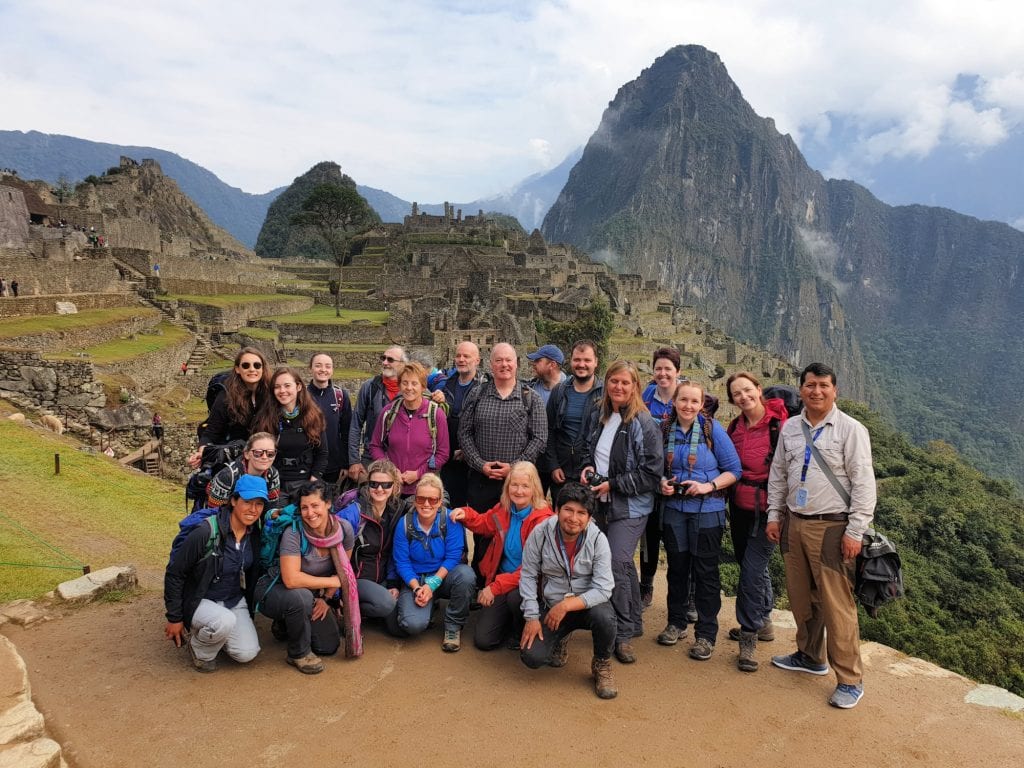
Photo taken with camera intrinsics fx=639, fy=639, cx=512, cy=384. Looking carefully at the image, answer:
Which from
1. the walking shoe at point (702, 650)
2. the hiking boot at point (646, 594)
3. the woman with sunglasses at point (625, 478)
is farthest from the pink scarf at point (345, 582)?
the hiking boot at point (646, 594)

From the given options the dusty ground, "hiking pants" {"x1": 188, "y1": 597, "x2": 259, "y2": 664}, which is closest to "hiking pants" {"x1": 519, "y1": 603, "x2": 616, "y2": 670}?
the dusty ground

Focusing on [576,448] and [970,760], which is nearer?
[970,760]

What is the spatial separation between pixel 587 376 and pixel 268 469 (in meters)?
2.40

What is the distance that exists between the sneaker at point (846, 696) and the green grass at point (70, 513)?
20.0ft

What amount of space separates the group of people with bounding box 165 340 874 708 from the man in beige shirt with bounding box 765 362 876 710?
1 cm

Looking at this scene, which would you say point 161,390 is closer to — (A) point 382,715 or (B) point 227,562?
(B) point 227,562

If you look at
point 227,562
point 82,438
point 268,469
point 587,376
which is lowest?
point 82,438

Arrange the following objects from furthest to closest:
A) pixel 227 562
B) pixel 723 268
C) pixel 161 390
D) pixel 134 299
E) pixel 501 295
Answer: pixel 723 268 → pixel 501 295 → pixel 134 299 → pixel 161 390 → pixel 227 562

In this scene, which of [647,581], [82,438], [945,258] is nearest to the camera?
[647,581]

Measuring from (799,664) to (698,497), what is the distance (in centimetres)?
132

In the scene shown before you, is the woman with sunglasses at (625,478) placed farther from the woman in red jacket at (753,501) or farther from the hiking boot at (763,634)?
the hiking boot at (763,634)

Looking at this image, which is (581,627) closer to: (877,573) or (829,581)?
(829,581)

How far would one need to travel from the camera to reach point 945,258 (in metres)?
195

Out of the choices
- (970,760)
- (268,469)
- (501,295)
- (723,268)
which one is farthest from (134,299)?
(723,268)
